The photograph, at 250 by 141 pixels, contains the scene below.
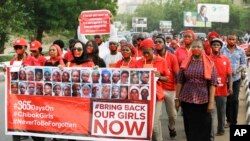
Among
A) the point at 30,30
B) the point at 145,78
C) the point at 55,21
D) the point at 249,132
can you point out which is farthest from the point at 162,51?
the point at 30,30

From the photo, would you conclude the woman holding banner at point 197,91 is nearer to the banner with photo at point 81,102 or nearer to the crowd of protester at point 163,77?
the crowd of protester at point 163,77

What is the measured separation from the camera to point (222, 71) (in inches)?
345

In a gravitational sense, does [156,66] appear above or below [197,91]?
above

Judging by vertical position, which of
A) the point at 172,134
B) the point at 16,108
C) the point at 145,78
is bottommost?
the point at 172,134

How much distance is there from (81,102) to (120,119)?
616mm

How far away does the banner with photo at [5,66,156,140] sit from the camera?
7090 millimetres

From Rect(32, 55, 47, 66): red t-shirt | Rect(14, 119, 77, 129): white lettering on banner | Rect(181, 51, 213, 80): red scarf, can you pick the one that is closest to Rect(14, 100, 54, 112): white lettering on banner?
Rect(14, 119, 77, 129): white lettering on banner

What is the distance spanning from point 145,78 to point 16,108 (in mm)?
1945

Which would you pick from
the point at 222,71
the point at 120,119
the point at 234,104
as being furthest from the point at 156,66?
the point at 234,104

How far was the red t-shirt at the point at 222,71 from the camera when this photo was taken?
8734 millimetres

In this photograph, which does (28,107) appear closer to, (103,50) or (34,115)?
(34,115)

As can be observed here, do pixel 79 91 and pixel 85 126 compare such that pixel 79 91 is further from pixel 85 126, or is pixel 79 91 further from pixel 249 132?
pixel 249 132

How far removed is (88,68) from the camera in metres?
7.28

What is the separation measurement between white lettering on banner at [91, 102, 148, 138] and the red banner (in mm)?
3874
